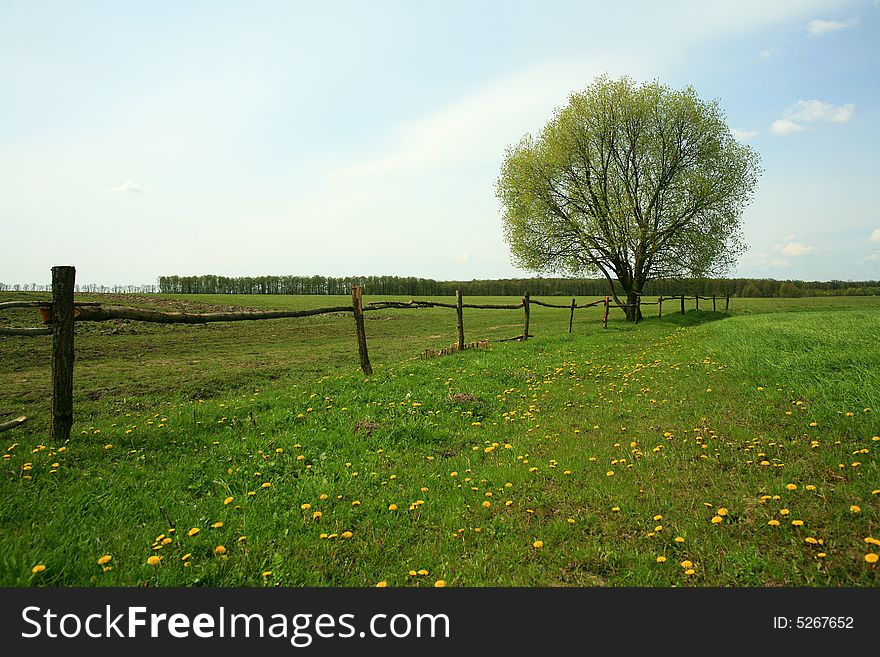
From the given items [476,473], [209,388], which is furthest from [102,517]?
[209,388]

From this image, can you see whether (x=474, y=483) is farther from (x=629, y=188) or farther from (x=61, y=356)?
(x=629, y=188)

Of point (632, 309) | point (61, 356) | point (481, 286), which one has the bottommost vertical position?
point (61, 356)

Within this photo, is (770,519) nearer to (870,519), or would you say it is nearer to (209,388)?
(870,519)

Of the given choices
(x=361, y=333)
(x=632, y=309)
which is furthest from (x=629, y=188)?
(x=361, y=333)

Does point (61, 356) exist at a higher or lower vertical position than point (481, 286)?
lower

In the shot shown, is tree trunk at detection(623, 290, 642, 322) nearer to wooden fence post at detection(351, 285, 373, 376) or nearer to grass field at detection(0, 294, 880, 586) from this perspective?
grass field at detection(0, 294, 880, 586)

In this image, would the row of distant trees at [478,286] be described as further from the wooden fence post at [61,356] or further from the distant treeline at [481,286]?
the wooden fence post at [61,356]

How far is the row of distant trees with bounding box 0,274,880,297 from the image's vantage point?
271 ft

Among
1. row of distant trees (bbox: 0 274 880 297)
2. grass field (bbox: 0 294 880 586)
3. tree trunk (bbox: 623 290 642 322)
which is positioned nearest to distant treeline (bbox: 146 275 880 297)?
row of distant trees (bbox: 0 274 880 297)

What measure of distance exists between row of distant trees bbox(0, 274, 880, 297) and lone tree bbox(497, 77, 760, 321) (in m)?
54.3

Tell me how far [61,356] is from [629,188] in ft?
98.2

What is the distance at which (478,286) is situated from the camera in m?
108

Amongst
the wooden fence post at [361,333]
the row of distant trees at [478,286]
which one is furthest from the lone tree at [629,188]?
the row of distant trees at [478,286]

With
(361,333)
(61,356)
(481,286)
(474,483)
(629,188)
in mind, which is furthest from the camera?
(481,286)
